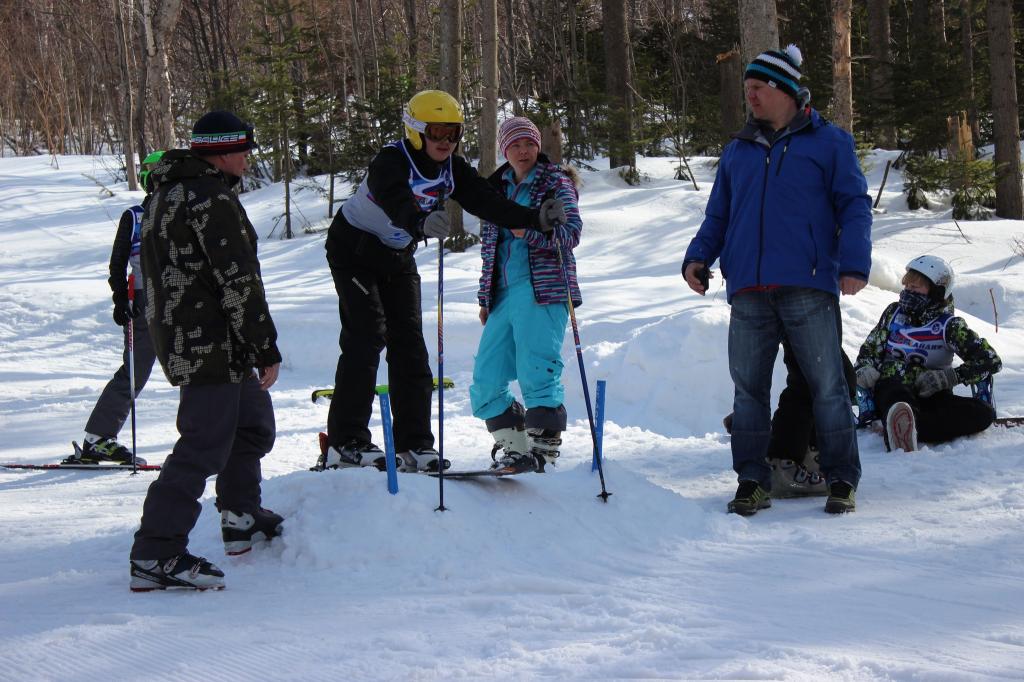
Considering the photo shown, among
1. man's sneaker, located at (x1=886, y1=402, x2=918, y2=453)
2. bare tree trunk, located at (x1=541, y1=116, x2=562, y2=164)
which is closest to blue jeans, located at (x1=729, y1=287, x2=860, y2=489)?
man's sneaker, located at (x1=886, y1=402, x2=918, y2=453)

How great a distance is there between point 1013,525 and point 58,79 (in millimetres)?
38071

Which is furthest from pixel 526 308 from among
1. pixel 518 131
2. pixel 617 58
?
pixel 617 58

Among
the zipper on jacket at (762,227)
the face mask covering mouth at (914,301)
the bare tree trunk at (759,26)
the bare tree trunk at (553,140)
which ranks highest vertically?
the bare tree trunk at (759,26)

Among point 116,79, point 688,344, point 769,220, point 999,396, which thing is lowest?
point 999,396

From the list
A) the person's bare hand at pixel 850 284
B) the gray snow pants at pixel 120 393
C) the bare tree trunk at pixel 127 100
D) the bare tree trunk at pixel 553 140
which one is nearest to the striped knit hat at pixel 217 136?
the person's bare hand at pixel 850 284

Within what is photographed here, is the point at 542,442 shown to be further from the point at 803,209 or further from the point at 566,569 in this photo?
the point at 803,209

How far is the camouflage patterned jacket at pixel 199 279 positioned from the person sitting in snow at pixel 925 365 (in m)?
4.09

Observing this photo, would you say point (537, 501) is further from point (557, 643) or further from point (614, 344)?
point (614, 344)

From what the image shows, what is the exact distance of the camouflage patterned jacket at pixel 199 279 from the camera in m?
3.61

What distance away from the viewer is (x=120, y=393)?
676cm

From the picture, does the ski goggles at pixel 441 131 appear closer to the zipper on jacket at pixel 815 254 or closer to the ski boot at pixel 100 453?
the zipper on jacket at pixel 815 254

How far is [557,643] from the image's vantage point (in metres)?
3.09

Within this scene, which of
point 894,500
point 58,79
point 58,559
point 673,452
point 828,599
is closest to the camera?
point 828,599

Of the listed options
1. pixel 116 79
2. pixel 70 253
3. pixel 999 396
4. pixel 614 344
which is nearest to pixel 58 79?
pixel 116 79
